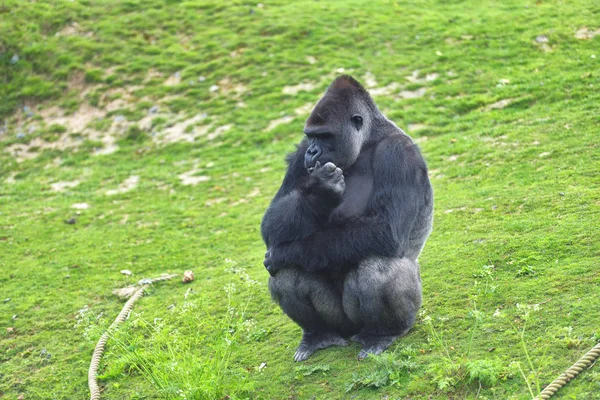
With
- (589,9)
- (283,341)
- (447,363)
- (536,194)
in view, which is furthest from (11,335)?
(589,9)

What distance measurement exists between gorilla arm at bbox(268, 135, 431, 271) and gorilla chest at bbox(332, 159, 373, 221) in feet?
0.20

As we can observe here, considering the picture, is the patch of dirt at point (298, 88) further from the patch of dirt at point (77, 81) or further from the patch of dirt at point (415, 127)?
the patch of dirt at point (77, 81)

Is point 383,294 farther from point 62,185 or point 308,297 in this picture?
point 62,185

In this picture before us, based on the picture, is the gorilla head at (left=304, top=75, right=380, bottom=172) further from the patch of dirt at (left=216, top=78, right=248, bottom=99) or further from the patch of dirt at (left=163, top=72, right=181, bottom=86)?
the patch of dirt at (left=163, top=72, right=181, bottom=86)

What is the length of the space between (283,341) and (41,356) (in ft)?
8.52

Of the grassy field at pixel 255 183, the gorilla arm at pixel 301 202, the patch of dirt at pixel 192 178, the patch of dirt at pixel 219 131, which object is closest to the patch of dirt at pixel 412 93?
the grassy field at pixel 255 183

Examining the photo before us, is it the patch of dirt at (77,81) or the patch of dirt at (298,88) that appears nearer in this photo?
the patch of dirt at (298,88)

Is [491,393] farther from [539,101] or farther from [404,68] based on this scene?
[404,68]

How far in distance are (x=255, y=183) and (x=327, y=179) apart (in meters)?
7.10

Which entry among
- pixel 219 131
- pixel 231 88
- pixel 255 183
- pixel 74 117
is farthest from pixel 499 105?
pixel 74 117

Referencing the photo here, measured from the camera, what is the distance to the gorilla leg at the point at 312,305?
217 inches

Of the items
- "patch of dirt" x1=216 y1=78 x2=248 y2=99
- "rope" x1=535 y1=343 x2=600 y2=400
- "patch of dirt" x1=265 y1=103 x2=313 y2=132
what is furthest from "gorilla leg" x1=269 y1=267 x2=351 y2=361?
"patch of dirt" x1=216 y1=78 x2=248 y2=99

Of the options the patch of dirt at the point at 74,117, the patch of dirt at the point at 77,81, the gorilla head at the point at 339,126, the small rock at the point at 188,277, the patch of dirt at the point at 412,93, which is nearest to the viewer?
the gorilla head at the point at 339,126

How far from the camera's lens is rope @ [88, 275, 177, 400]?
6.23 metres
